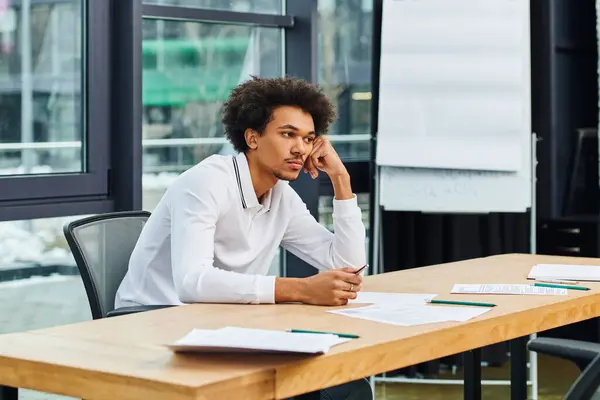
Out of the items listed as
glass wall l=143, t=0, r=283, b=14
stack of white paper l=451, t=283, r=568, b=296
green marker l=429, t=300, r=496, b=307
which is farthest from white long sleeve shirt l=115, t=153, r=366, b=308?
glass wall l=143, t=0, r=283, b=14

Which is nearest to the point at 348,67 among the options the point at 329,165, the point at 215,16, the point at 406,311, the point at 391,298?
the point at 215,16

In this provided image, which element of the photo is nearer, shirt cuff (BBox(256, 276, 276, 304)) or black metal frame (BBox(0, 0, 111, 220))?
shirt cuff (BBox(256, 276, 276, 304))

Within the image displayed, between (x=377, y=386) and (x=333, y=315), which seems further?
(x=377, y=386)

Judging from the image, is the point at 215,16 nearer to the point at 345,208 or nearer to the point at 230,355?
the point at 345,208

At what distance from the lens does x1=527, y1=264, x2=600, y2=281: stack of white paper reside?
281 cm

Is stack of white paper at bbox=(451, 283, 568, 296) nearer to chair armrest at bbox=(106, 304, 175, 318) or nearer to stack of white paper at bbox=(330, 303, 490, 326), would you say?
stack of white paper at bbox=(330, 303, 490, 326)

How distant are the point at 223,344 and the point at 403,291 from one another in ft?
3.24

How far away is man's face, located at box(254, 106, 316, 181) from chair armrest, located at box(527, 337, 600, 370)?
3.05ft

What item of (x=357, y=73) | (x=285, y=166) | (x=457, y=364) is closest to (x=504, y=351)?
(x=457, y=364)

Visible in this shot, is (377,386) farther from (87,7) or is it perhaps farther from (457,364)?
(87,7)

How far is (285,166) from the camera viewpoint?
9.39ft

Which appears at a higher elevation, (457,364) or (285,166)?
(285,166)

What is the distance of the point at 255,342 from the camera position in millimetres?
1726

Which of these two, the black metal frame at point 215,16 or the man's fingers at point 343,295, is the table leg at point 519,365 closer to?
the man's fingers at point 343,295
